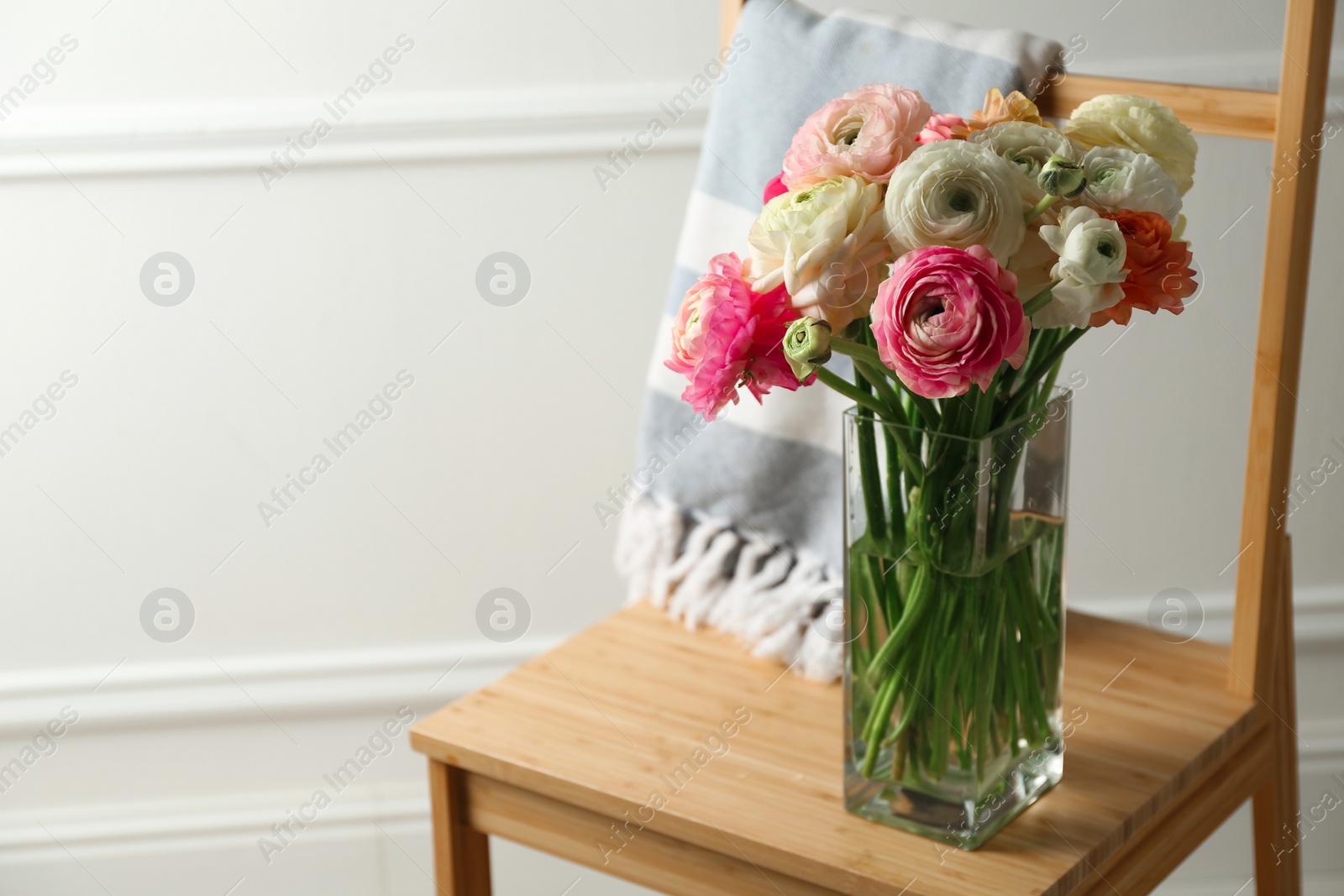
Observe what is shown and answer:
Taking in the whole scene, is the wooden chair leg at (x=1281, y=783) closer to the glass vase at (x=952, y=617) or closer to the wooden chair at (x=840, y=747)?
the wooden chair at (x=840, y=747)

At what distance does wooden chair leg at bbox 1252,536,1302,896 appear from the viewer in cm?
85

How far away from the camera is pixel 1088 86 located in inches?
31.7

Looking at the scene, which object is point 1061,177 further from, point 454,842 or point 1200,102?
point 454,842

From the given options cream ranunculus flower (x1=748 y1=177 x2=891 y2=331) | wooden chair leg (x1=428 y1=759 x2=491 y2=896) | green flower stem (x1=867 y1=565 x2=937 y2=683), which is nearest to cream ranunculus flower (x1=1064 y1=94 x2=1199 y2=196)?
cream ranunculus flower (x1=748 y1=177 x2=891 y2=331)

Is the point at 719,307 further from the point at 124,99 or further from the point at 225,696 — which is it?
the point at 225,696

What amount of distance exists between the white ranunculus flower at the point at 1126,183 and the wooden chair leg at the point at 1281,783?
14.9 inches

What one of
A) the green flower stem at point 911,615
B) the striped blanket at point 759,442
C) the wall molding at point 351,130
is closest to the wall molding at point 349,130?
the wall molding at point 351,130

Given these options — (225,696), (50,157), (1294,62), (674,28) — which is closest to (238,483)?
(225,696)

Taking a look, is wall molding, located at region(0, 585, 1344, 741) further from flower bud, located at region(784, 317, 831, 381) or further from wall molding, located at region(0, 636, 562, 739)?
flower bud, located at region(784, 317, 831, 381)

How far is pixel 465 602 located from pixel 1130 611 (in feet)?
2.44

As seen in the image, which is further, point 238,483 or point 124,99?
point 238,483

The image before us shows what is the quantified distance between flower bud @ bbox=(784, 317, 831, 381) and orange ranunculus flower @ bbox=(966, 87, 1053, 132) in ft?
0.45

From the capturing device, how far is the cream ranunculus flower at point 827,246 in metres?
0.53

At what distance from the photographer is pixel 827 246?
20.8 inches
